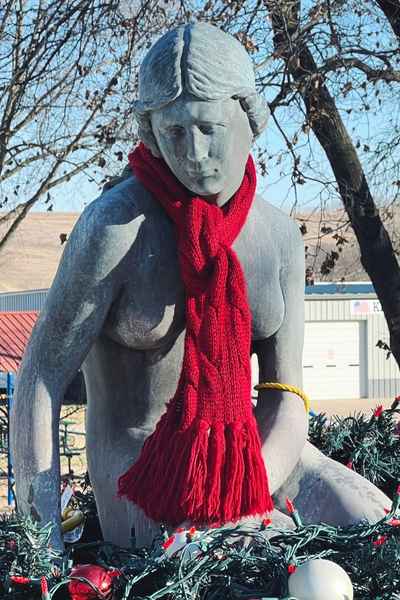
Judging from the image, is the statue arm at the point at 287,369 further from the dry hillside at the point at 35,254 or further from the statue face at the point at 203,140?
the dry hillside at the point at 35,254

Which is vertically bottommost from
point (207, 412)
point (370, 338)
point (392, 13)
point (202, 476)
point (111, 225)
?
point (202, 476)

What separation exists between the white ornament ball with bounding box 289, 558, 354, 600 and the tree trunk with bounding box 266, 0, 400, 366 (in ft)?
17.1

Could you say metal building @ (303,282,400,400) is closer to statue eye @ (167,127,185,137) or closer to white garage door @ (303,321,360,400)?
white garage door @ (303,321,360,400)

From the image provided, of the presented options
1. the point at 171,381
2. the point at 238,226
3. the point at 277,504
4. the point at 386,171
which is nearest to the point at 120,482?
the point at 171,381

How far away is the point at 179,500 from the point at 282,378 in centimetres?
49

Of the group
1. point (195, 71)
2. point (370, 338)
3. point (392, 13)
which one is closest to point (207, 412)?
point (195, 71)

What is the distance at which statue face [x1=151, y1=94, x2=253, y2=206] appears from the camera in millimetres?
2229

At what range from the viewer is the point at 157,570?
193 centimetres

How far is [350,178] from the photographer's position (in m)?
7.07

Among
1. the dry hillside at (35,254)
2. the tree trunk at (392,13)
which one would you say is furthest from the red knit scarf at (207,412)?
the dry hillside at (35,254)

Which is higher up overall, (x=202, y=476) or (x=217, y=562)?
(x=202, y=476)

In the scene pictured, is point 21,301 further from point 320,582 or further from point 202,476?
point 320,582

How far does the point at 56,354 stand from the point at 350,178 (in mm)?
5044

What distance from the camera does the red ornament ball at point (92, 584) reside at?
188 centimetres
